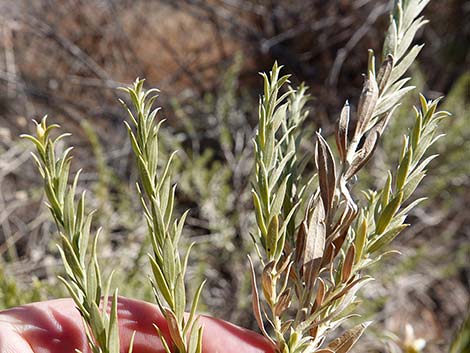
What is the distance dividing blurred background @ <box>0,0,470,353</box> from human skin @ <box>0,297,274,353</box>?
912 mm

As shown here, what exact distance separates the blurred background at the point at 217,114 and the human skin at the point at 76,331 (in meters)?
0.91

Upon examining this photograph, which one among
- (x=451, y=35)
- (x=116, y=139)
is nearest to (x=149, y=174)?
(x=116, y=139)

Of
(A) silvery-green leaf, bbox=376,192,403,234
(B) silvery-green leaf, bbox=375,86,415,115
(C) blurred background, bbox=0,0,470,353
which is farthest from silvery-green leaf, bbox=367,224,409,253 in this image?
(C) blurred background, bbox=0,0,470,353

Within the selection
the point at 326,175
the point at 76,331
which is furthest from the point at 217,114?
the point at 326,175

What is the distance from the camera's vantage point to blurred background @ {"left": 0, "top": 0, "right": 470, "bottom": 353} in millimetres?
2084

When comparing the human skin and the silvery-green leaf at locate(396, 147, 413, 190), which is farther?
the human skin

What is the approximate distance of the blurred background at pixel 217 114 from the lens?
2.08 m

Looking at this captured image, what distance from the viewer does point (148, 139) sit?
21.4 inches

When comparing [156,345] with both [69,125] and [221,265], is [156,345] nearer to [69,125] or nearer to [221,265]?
[221,265]

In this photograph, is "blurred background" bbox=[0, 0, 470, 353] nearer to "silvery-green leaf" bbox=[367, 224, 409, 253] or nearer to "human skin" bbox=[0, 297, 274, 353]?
"human skin" bbox=[0, 297, 274, 353]

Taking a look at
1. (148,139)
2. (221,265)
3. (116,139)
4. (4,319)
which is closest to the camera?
(148,139)

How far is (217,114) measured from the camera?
2369mm

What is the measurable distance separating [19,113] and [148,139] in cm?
236

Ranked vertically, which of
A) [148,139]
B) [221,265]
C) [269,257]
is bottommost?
[221,265]
